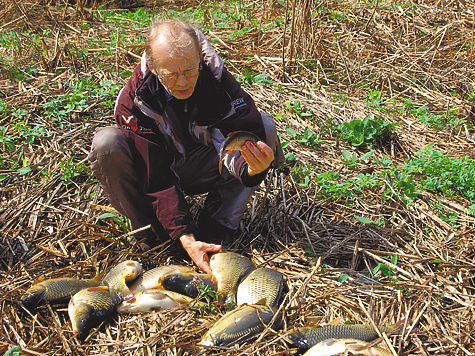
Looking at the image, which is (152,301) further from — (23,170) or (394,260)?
(23,170)

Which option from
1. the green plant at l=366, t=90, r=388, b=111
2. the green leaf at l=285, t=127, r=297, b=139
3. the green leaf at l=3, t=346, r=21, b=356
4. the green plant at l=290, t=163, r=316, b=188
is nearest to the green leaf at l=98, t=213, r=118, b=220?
the green leaf at l=3, t=346, r=21, b=356

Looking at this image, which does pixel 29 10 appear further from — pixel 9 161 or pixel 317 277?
pixel 317 277

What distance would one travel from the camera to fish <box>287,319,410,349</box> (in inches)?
91.1

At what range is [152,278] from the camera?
2.72m

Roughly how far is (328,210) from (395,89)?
8.15 ft

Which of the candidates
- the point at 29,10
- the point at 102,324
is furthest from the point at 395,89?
the point at 29,10

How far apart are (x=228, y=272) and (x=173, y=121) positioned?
109 cm

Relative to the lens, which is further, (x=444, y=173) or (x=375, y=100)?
(x=375, y=100)

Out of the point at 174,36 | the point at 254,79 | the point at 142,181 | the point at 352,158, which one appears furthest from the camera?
the point at 254,79

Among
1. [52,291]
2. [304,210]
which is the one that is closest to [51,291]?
[52,291]

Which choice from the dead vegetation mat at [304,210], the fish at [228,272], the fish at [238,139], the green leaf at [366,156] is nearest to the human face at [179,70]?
the fish at [238,139]

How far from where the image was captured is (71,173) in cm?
374

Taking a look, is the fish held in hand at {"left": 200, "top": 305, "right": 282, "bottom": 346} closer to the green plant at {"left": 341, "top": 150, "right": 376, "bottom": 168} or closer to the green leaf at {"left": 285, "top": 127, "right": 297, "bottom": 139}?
the green plant at {"left": 341, "top": 150, "right": 376, "bottom": 168}

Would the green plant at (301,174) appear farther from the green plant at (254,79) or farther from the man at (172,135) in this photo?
the green plant at (254,79)
